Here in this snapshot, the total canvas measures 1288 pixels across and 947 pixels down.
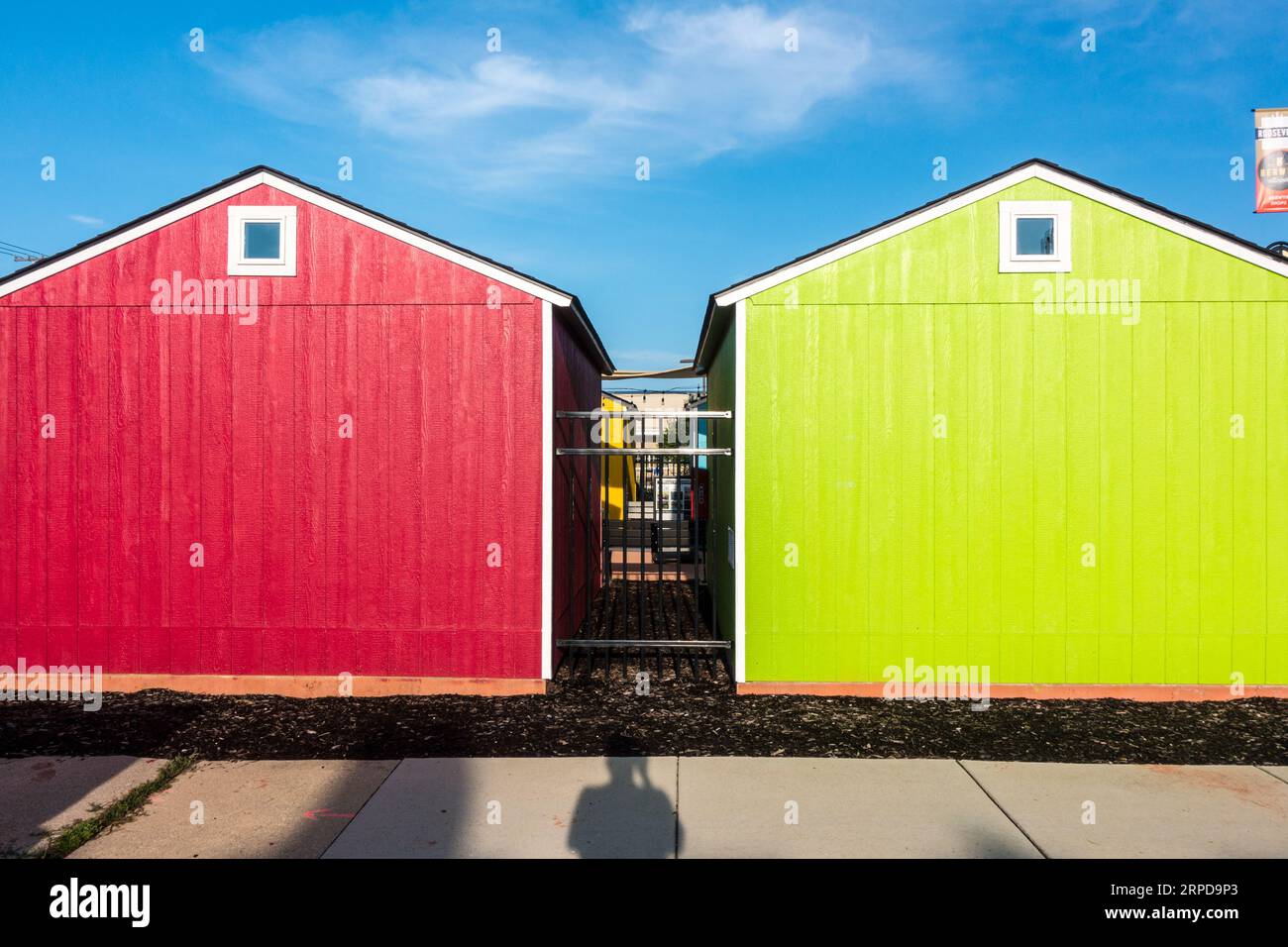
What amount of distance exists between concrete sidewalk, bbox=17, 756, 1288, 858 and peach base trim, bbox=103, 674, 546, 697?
1637 millimetres

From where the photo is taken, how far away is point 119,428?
751cm

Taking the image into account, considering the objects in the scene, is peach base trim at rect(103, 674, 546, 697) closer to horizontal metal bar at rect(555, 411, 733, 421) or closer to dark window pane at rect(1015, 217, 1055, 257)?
horizontal metal bar at rect(555, 411, 733, 421)

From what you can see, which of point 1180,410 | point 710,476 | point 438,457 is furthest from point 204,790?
point 1180,410

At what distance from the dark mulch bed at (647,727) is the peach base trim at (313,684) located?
114 millimetres

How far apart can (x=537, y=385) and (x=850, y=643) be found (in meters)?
3.55

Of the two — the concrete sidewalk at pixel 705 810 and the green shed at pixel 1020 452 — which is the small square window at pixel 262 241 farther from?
the concrete sidewalk at pixel 705 810

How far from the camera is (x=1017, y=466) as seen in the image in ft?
23.8

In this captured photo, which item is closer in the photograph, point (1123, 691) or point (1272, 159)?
point (1123, 691)

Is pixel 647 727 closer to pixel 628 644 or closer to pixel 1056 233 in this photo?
pixel 628 644

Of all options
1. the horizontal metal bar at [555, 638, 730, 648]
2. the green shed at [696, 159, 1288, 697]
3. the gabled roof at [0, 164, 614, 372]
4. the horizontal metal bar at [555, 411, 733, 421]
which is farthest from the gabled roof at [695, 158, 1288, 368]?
the horizontal metal bar at [555, 638, 730, 648]

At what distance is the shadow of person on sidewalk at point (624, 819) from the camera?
4.39 metres

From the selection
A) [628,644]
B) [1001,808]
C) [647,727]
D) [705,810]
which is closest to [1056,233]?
[1001,808]

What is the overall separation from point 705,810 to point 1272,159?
876 cm

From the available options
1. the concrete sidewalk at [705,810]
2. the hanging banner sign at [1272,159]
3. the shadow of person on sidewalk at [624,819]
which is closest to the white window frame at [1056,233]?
the hanging banner sign at [1272,159]
